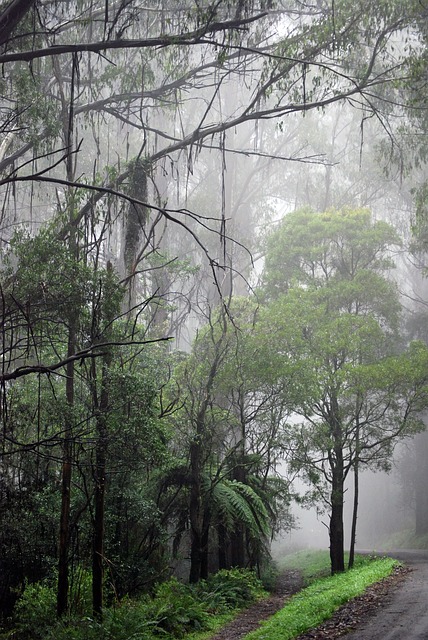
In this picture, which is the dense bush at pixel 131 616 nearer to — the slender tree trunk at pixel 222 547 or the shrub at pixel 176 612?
the shrub at pixel 176 612

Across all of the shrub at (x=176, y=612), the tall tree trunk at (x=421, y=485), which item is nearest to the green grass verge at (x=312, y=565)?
the shrub at (x=176, y=612)

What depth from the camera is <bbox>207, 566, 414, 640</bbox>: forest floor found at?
31.0 ft

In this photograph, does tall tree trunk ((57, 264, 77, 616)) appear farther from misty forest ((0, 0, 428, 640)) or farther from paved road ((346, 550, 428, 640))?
paved road ((346, 550, 428, 640))

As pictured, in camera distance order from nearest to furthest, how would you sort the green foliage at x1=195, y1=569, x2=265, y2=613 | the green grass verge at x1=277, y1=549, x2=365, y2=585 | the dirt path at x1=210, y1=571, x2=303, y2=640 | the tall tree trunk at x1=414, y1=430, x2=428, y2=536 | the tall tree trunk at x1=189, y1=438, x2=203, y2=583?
the dirt path at x1=210, y1=571, x2=303, y2=640 → the green foliage at x1=195, y1=569, x2=265, y2=613 → the tall tree trunk at x1=189, y1=438, x2=203, y2=583 → the green grass verge at x1=277, y1=549, x2=365, y2=585 → the tall tree trunk at x1=414, y1=430, x2=428, y2=536

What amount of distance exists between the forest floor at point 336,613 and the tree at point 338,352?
3204 millimetres

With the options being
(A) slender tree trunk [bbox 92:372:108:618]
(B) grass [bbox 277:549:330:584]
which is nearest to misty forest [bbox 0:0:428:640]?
(A) slender tree trunk [bbox 92:372:108:618]

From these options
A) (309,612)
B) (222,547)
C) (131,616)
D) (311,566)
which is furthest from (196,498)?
(311,566)

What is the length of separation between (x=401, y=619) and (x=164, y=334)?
1214 cm

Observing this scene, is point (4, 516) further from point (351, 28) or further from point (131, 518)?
point (351, 28)

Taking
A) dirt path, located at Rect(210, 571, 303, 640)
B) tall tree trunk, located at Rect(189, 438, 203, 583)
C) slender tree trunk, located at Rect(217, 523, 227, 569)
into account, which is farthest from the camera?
slender tree trunk, located at Rect(217, 523, 227, 569)

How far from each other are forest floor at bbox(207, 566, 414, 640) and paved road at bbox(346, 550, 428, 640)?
0.28ft

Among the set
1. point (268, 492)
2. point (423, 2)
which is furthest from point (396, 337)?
point (423, 2)

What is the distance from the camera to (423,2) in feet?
44.6

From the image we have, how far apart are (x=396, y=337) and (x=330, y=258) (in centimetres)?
319
